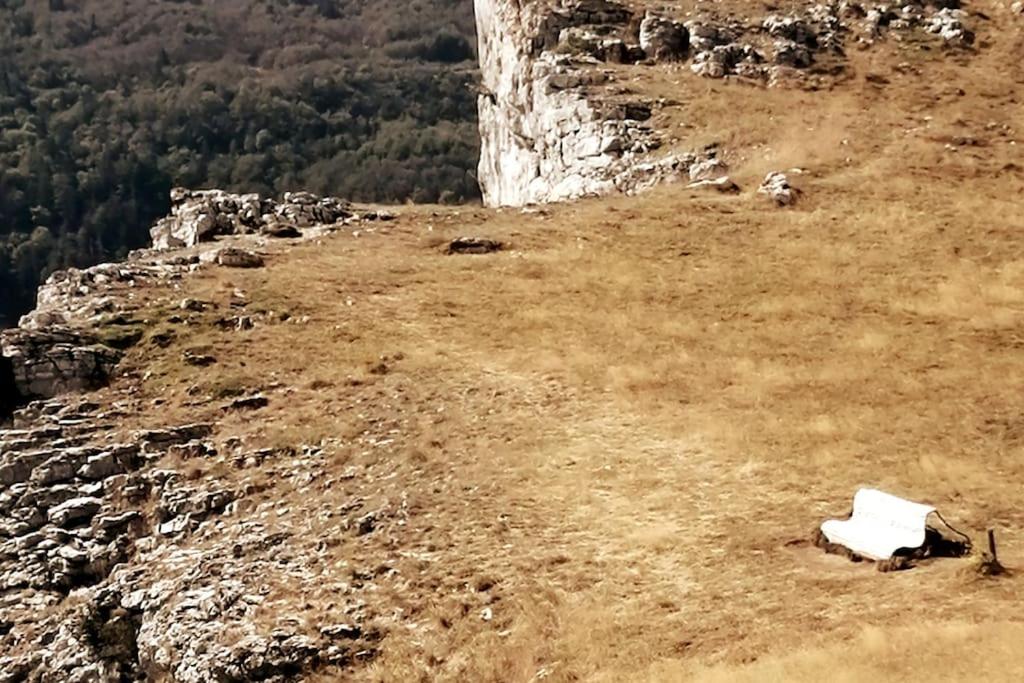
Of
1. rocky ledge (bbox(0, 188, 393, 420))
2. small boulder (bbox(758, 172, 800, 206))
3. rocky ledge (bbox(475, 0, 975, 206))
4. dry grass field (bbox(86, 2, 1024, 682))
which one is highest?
rocky ledge (bbox(475, 0, 975, 206))

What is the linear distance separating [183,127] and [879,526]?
151 metres

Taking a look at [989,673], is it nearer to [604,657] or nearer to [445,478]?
[604,657]

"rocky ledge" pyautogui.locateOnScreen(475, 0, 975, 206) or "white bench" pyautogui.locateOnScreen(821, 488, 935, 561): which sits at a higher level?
"rocky ledge" pyautogui.locateOnScreen(475, 0, 975, 206)

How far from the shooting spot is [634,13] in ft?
161

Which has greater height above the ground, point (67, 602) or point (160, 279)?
point (160, 279)

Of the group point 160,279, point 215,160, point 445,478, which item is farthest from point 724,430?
point 215,160

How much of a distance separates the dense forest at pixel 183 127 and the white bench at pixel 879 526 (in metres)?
99.3

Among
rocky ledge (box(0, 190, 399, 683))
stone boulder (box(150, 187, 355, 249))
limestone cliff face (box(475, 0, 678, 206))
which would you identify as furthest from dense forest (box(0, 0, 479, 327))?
rocky ledge (box(0, 190, 399, 683))

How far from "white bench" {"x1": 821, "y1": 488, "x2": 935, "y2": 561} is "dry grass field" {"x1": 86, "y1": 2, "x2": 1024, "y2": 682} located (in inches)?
16.9

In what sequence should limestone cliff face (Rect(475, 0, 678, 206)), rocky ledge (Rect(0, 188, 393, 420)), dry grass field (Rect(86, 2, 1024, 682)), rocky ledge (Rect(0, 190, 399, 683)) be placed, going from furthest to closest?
1. limestone cliff face (Rect(475, 0, 678, 206))
2. rocky ledge (Rect(0, 188, 393, 420))
3. rocky ledge (Rect(0, 190, 399, 683))
4. dry grass field (Rect(86, 2, 1024, 682))

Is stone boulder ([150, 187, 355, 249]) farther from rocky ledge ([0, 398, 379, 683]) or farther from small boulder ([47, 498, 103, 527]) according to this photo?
small boulder ([47, 498, 103, 527])

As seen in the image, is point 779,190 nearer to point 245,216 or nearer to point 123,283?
point 245,216

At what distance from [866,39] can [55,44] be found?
168032mm

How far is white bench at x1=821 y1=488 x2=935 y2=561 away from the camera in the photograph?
18.3m
